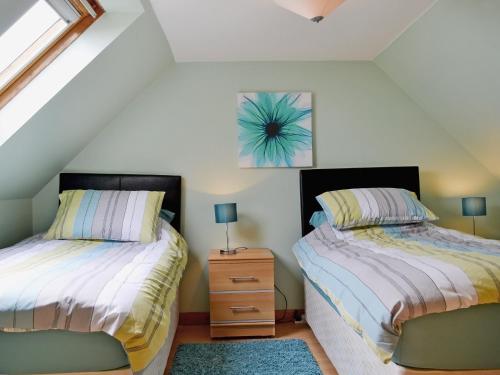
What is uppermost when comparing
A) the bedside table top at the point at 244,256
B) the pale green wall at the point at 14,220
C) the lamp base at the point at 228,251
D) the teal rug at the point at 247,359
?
the pale green wall at the point at 14,220

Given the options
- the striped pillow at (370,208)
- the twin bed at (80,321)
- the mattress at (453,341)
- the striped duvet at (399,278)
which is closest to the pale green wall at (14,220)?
the twin bed at (80,321)

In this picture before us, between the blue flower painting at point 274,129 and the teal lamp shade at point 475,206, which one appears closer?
the teal lamp shade at point 475,206

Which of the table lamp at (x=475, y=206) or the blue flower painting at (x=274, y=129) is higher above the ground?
the blue flower painting at (x=274, y=129)

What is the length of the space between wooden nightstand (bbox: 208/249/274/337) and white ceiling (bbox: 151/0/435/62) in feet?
5.26

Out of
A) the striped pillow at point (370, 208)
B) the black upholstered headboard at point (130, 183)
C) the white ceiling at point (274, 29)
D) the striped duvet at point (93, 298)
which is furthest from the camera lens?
the black upholstered headboard at point (130, 183)

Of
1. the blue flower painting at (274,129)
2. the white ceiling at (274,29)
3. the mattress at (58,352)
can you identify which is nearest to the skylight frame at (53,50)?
the white ceiling at (274,29)

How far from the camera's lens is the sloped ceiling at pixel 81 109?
2.24m

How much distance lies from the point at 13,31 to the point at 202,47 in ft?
4.08

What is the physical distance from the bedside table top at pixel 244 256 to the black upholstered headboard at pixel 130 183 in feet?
1.46

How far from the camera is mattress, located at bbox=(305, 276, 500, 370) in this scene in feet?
4.37

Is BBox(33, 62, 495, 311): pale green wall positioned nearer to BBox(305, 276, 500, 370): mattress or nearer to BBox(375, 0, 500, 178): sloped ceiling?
BBox(375, 0, 500, 178): sloped ceiling

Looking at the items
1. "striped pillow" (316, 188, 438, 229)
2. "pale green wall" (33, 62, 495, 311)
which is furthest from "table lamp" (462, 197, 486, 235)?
"striped pillow" (316, 188, 438, 229)

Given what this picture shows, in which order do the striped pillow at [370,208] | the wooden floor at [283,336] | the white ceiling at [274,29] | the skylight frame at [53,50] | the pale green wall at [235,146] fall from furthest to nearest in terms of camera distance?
the pale green wall at [235,146], the striped pillow at [370,208], the wooden floor at [283,336], the white ceiling at [274,29], the skylight frame at [53,50]

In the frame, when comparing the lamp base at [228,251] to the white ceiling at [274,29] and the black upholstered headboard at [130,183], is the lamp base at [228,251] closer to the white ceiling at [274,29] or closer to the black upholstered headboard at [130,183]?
the black upholstered headboard at [130,183]
